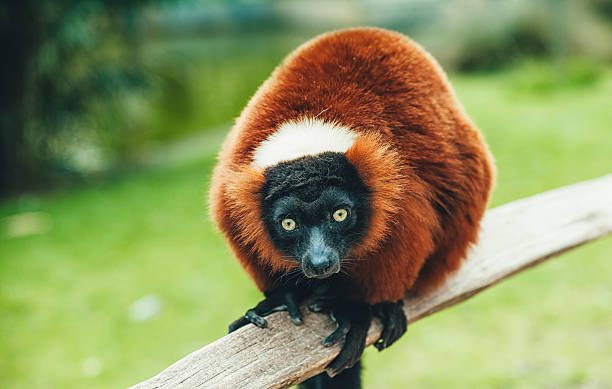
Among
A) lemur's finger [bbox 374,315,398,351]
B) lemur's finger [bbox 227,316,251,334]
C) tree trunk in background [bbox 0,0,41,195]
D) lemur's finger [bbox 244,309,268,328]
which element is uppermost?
tree trunk in background [bbox 0,0,41,195]

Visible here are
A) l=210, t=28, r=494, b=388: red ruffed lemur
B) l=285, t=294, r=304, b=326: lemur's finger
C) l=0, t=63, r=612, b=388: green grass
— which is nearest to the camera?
l=210, t=28, r=494, b=388: red ruffed lemur

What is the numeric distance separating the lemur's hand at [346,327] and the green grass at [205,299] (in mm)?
1896

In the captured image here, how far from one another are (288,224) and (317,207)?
15 centimetres

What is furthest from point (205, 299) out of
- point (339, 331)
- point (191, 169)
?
point (191, 169)

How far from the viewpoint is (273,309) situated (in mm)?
2180

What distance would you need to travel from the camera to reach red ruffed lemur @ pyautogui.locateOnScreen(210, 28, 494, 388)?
1993 millimetres

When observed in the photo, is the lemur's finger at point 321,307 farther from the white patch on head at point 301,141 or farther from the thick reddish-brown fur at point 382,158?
the white patch on head at point 301,141

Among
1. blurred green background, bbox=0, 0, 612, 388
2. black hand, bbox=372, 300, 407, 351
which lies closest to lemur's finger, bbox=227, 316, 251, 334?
black hand, bbox=372, 300, 407, 351

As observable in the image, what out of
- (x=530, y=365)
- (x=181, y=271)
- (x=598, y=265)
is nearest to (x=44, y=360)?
(x=181, y=271)

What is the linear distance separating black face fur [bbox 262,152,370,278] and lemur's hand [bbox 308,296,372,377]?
8.5 inches

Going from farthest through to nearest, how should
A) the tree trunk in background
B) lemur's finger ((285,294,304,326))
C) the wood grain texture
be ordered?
the tree trunk in background → lemur's finger ((285,294,304,326)) → the wood grain texture

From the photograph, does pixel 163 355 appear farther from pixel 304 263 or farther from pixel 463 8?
pixel 463 8

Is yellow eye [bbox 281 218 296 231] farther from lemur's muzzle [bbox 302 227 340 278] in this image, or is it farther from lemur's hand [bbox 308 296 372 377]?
lemur's hand [bbox 308 296 372 377]

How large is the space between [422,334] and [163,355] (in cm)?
196
